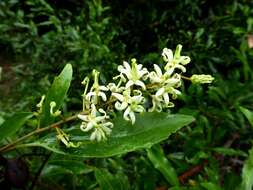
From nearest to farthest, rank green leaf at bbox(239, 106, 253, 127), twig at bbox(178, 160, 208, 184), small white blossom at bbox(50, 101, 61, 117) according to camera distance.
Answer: small white blossom at bbox(50, 101, 61, 117) → green leaf at bbox(239, 106, 253, 127) → twig at bbox(178, 160, 208, 184)

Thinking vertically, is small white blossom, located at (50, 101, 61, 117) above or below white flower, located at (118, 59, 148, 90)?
below

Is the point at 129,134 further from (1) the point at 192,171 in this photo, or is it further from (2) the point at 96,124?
(1) the point at 192,171

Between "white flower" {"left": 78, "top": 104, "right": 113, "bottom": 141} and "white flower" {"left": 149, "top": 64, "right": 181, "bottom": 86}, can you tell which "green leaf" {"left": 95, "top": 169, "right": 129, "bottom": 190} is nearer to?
"white flower" {"left": 78, "top": 104, "right": 113, "bottom": 141}

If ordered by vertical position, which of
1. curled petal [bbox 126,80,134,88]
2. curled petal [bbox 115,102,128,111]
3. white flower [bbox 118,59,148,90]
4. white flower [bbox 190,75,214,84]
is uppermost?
white flower [bbox 118,59,148,90]

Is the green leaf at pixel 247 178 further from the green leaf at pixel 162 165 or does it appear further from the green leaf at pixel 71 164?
the green leaf at pixel 71 164

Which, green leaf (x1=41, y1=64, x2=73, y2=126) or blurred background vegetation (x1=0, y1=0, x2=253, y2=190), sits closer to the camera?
green leaf (x1=41, y1=64, x2=73, y2=126)

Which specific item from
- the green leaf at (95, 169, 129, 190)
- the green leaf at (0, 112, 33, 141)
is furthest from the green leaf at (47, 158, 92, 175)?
the green leaf at (0, 112, 33, 141)

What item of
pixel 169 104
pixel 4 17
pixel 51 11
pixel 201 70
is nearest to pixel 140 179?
pixel 169 104

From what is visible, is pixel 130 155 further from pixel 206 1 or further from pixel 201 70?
pixel 206 1
